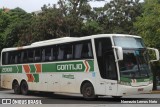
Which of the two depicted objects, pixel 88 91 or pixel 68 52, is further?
pixel 68 52

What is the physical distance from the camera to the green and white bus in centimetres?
1780

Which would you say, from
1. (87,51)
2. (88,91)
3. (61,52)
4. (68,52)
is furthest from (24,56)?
(88,91)

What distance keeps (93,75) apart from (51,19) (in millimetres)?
19597

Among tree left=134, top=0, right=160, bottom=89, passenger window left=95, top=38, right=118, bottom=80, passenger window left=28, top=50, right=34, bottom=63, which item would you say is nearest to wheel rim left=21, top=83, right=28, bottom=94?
passenger window left=28, top=50, right=34, bottom=63

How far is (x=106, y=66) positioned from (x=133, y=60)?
134cm

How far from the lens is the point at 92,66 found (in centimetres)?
1909

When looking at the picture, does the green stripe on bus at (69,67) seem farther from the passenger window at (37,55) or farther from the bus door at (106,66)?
the bus door at (106,66)

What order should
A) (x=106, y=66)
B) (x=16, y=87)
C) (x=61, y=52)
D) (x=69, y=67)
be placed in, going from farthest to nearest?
(x=16, y=87)
(x=61, y=52)
(x=69, y=67)
(x=106, y=66)

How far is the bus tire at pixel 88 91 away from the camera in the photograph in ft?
62.8

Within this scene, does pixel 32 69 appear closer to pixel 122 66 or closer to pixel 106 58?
pixel 106 58

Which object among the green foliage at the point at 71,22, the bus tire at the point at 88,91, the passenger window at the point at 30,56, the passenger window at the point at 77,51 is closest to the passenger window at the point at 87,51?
the passenger window at the point at 77,51

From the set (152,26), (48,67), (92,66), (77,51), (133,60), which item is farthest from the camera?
(152,26)

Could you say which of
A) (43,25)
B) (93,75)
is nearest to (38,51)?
(93,75)

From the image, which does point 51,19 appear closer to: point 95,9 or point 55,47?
point 95,9
